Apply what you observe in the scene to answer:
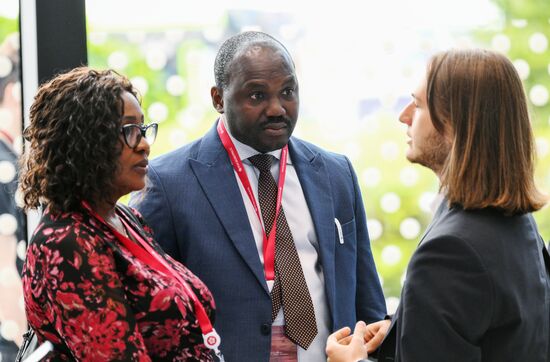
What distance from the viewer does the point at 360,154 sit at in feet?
11.1

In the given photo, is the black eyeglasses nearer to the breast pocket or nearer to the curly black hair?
the curly black hair

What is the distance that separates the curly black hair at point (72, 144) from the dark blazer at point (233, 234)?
1.60 feet

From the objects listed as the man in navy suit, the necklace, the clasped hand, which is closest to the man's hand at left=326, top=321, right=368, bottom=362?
the clasped hand

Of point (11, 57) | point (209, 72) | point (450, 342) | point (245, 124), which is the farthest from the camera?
point (209, 72)

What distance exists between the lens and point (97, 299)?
190 cm

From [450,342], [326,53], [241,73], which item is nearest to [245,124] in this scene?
[241,73]

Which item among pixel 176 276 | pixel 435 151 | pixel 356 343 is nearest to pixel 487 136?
pixel 435 151

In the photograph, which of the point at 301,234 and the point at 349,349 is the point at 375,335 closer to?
the point at 349,349

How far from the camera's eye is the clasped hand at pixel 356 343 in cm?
213

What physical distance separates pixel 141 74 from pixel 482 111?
5.32ft

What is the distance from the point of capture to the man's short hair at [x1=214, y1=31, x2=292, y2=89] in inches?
106

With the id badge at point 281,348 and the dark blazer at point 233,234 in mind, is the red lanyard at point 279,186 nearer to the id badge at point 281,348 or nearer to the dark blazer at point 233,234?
the dark blazer at point 233,234

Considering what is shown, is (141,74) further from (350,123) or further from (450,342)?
(450,342)

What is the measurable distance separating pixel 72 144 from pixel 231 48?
84cm
